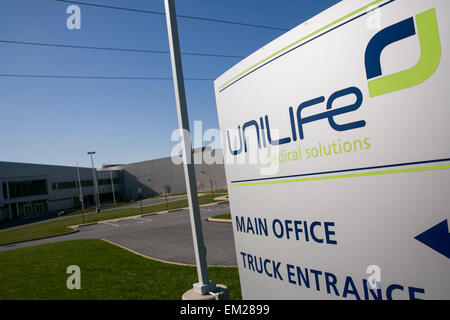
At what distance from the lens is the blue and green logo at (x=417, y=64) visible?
5.79ft

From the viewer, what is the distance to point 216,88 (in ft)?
12.1

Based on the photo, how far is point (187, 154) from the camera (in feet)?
15.2

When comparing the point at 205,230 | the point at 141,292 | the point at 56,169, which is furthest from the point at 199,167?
the point at 141,292

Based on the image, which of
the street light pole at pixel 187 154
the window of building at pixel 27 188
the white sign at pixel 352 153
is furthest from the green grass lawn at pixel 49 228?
the white sign at pixel 352 153

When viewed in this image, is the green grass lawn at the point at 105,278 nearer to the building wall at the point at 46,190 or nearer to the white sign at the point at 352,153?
the white sign at the point at 352,153

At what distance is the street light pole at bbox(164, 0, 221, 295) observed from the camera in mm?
4586

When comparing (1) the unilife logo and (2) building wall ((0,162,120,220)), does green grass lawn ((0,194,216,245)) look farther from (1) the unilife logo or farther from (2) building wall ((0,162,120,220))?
(1) the unilife logo

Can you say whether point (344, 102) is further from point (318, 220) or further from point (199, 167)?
point (199, 167)

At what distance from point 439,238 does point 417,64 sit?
3.35 ft

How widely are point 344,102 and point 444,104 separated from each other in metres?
0.63

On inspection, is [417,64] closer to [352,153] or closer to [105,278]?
[352,153]

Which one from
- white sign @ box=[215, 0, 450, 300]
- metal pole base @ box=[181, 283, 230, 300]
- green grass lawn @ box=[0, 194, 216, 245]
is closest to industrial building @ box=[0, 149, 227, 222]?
green grass lawn @ box=[0, 194, 216, 245]

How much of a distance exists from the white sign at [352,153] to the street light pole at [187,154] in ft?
4.94

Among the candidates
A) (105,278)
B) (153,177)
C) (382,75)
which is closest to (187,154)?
(382,75)
